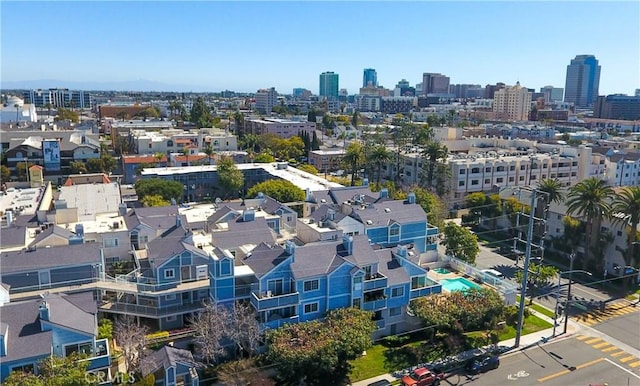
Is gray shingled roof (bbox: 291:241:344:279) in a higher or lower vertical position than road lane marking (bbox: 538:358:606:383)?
higher

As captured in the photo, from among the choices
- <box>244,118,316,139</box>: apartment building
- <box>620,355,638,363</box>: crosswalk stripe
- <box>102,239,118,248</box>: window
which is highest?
<box>244,118,316,139</box>: apartment building

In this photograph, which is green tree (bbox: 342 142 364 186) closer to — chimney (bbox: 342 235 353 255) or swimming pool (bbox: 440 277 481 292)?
swimming pool (bbox: 440 277 481 292)

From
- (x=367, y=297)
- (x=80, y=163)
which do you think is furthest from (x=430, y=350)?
(x=80, y=163)

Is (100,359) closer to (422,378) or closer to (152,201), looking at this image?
(422,378)

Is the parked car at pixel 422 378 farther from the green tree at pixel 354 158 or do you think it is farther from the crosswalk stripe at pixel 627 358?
the green tree at pixel 354 158

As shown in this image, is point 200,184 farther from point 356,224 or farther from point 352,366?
point 352,366

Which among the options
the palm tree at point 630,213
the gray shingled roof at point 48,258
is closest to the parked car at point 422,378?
the gray shingled roof at point 48,258

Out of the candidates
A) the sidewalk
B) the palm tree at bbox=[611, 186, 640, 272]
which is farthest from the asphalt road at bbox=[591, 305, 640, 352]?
the palm tree at bbox=[611, 186, 640, 272]
